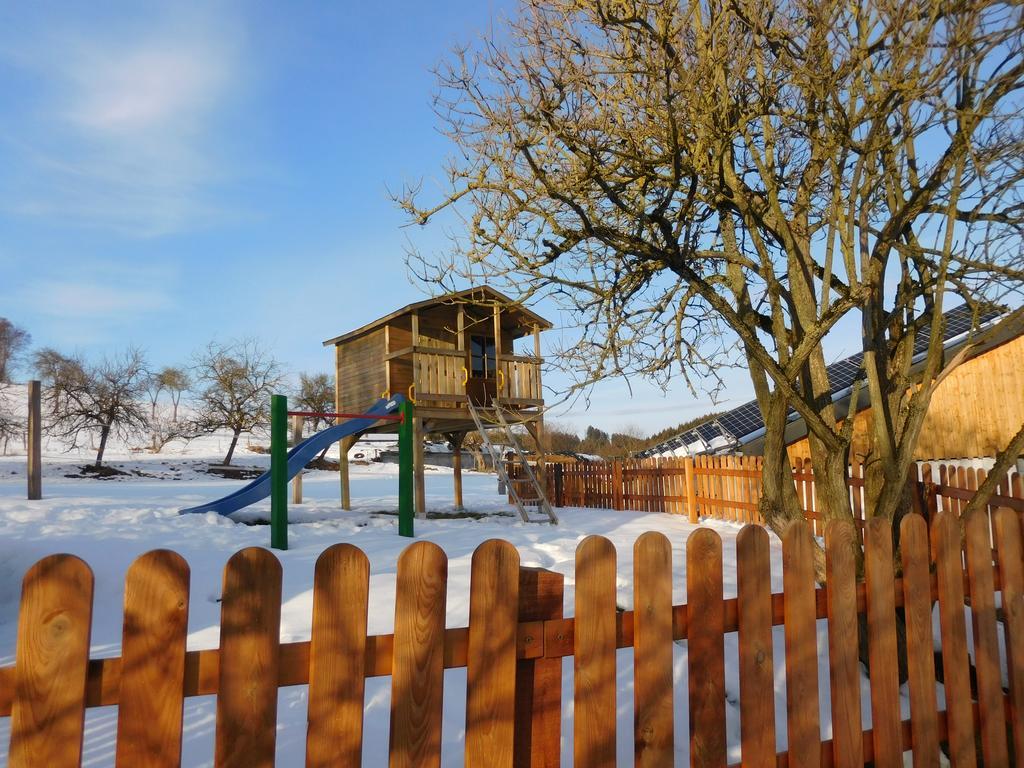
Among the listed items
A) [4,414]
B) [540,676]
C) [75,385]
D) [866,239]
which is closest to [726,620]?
[540,676]

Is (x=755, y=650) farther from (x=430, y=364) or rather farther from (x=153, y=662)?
(x=430, y=364)

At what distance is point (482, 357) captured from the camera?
18.8 m

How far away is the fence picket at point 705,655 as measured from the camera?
2.23m

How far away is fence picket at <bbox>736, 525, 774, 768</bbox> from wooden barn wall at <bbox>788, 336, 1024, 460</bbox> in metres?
12.9

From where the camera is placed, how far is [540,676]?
1952 mm

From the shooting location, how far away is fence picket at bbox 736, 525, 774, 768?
2.33 metres

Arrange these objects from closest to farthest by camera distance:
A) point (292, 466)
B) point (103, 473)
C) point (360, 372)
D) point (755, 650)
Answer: point (755, 650) < point (292, 466) < point (360, 372) < point (103, 473)

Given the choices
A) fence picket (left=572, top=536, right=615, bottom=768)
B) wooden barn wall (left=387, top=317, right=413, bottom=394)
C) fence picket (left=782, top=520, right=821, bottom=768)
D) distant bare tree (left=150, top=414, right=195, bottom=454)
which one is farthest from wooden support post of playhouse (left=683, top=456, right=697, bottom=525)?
distant bare tree (left=150, top=414, right=195, bottom=454)

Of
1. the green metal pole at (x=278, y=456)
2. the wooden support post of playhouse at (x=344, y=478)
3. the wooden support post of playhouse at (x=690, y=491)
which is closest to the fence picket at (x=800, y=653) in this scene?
the green metal pole at (x=278, y=456)

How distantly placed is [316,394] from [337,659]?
135ft

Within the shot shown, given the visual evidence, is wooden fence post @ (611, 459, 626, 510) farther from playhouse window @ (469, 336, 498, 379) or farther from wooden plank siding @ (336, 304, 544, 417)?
playhouse window @ (469, 336, 498, 379)

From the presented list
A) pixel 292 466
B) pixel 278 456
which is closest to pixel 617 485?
pixel 292 466

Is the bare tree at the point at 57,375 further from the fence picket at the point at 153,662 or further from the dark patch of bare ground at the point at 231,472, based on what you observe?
the fence picket at the point at 153,662

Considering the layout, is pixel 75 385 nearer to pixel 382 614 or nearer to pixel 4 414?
pixel 4 414
